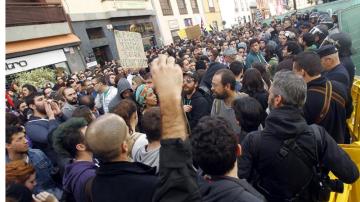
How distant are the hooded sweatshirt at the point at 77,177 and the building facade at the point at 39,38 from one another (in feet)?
38.1

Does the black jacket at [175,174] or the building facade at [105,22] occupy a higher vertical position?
the building facade at [105,22]

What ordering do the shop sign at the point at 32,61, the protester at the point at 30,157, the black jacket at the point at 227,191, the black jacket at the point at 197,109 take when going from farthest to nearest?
1. the shop sign at the point at 32,61
2. the black jacket at the point at 197,109
3. the protester at the point at 30,157
4. the black jacket at the point at 227,191

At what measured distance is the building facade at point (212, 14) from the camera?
34.3 meters

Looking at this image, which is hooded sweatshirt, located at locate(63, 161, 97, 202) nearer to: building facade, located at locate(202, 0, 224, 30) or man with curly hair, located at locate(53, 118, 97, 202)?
man with curly hair, located at locate(53, 118, 97, 202)

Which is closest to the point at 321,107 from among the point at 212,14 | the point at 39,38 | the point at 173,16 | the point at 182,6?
the point at 39,38

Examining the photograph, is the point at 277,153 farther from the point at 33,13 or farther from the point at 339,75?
the point at 33,13

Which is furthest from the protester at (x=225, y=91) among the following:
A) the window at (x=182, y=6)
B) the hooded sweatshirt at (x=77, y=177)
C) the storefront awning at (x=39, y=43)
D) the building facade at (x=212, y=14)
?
the building facade at (x=212, y=14)

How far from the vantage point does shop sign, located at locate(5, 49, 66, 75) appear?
13.0m

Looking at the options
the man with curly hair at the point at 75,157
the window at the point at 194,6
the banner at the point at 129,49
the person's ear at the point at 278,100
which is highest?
the window at the point at 194,6

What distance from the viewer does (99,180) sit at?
1870mm

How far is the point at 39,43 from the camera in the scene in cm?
1470

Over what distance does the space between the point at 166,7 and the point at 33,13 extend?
13.8 metres

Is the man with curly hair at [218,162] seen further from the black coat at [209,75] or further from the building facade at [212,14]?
the building facade at [212,14]
